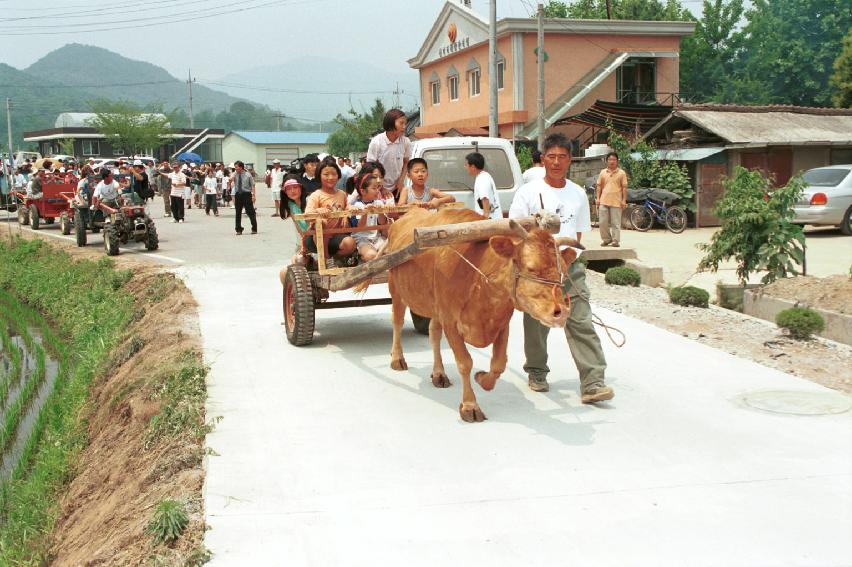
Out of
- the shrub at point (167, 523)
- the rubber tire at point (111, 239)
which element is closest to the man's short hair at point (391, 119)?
the shrub at point (167, 523)

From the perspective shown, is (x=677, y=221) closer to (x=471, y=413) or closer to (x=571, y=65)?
(x=571, y=65)

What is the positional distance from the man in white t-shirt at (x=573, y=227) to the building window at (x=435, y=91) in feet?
129

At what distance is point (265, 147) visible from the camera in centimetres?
8456

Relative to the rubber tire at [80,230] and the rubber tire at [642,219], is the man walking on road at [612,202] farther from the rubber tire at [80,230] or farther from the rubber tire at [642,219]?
the rubber tire at [80,230]

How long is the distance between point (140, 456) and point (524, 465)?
288 centimetres

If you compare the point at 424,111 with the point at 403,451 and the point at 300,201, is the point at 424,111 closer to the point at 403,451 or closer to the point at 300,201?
the point at 300,201

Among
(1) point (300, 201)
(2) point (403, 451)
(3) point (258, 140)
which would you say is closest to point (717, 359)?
(2) point (403, 451)

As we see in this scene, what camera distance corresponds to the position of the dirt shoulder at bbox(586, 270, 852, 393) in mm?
8156

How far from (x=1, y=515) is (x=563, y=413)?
15.1 feet

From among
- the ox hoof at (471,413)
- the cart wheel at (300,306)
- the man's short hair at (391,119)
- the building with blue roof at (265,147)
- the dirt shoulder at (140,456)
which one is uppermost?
the building with blue roof at (265,147)

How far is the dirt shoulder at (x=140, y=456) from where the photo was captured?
4.93 metres

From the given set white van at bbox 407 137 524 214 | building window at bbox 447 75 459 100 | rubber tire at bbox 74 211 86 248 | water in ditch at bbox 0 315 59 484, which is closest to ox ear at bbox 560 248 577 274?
water in ditch at bbox 0 315 59 484

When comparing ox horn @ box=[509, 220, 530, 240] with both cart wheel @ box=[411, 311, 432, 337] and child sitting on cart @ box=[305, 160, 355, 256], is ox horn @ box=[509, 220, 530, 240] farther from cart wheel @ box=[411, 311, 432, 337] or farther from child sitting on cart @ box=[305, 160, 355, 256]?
cart wheel @ box=[411, 311, 432, 337]

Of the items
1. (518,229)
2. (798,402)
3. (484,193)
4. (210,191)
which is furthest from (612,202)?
(210,191)
